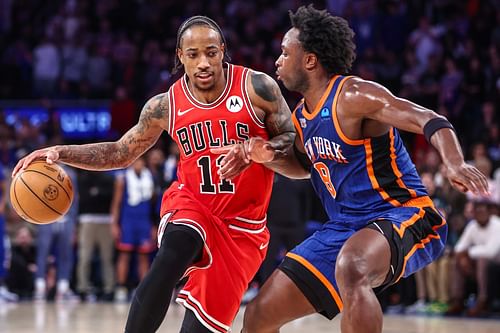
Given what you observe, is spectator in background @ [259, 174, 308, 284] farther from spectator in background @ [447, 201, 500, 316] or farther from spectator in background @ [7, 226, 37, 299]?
spectator in background @ [7, 226, 37, 299]

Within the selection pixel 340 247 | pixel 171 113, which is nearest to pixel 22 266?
pixel 171 113

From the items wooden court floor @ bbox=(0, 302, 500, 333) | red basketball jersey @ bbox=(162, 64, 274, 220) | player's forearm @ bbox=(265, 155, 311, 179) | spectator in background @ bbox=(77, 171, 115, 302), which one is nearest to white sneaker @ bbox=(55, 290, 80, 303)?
spectator in background @ bbox=(77, 171, 115, 302)

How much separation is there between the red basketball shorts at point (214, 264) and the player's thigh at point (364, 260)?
872mm

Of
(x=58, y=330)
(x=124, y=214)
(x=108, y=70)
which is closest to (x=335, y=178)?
(x=58, y=330)

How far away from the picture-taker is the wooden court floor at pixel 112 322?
29.2 ft

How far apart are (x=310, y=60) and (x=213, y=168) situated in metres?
0.86

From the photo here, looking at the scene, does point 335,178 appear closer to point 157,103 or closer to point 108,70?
point 157,103

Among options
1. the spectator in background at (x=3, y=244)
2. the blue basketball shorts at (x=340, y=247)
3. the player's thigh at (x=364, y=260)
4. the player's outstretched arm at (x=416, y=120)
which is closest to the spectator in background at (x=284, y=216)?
the spectator in background at (x=3, y=244)

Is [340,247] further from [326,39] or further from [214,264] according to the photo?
[326,39]

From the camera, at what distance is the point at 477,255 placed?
402 inches

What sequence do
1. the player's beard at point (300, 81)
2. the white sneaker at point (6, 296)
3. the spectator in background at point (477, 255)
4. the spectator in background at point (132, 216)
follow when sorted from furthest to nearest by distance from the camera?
the spectator in background at point (132, 216) → the white sneaker at point (6, 296) → the spectator in background at point (477, 255) → the player's beard at point (300, 81)

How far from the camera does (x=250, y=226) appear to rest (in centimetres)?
543

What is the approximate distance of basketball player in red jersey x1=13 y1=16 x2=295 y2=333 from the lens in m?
5.21

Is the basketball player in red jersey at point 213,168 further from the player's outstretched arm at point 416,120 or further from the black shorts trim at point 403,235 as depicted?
the black shorts trim at point 403,235
